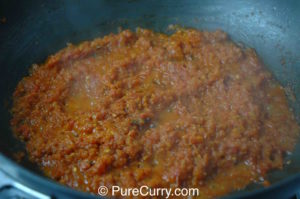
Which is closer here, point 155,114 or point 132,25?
point 155,114

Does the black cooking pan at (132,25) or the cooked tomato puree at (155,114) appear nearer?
the cooked tomato puree at (155,114)

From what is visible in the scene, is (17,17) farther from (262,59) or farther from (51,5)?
(262,59)

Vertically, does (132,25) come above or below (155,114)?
above

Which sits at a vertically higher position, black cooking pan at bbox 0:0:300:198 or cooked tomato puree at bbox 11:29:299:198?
black cooking pan at bbox 0:0:300:198

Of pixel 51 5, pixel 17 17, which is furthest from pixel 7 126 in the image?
pixel 51 5

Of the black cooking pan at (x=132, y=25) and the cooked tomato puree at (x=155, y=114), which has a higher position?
the black cooking pan at (x=132, y=25)
